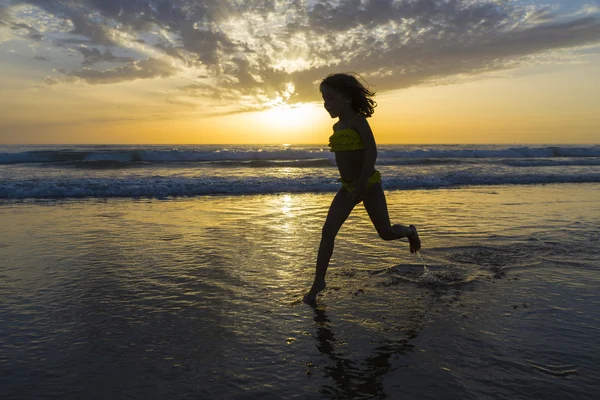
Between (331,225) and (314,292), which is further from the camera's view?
(331,225)

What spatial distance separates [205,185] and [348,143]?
10.6 meters

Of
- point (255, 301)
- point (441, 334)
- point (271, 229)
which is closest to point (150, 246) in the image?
point (271, 229)

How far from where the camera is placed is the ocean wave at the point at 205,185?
39.1 ft

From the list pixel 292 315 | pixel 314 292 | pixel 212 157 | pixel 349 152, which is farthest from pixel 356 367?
pixel 212 157

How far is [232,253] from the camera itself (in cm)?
561

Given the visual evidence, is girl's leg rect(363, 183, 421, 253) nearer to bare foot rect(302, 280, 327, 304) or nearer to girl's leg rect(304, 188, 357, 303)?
girl's leg rect(304, 188, 357, 303)

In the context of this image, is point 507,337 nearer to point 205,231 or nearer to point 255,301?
point 255,301

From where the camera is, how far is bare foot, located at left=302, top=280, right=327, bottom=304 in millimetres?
3771

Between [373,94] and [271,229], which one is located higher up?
[373,94]

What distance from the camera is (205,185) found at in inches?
546

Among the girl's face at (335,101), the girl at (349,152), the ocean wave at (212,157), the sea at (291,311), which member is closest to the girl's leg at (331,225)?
the girl at (349,152)

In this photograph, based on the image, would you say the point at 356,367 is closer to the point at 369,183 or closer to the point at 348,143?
the point at 369,183

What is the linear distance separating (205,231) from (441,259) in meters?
3.74

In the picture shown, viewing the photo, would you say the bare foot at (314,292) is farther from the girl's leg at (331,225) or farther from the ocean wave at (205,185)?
the ocean wave at (205,185)
